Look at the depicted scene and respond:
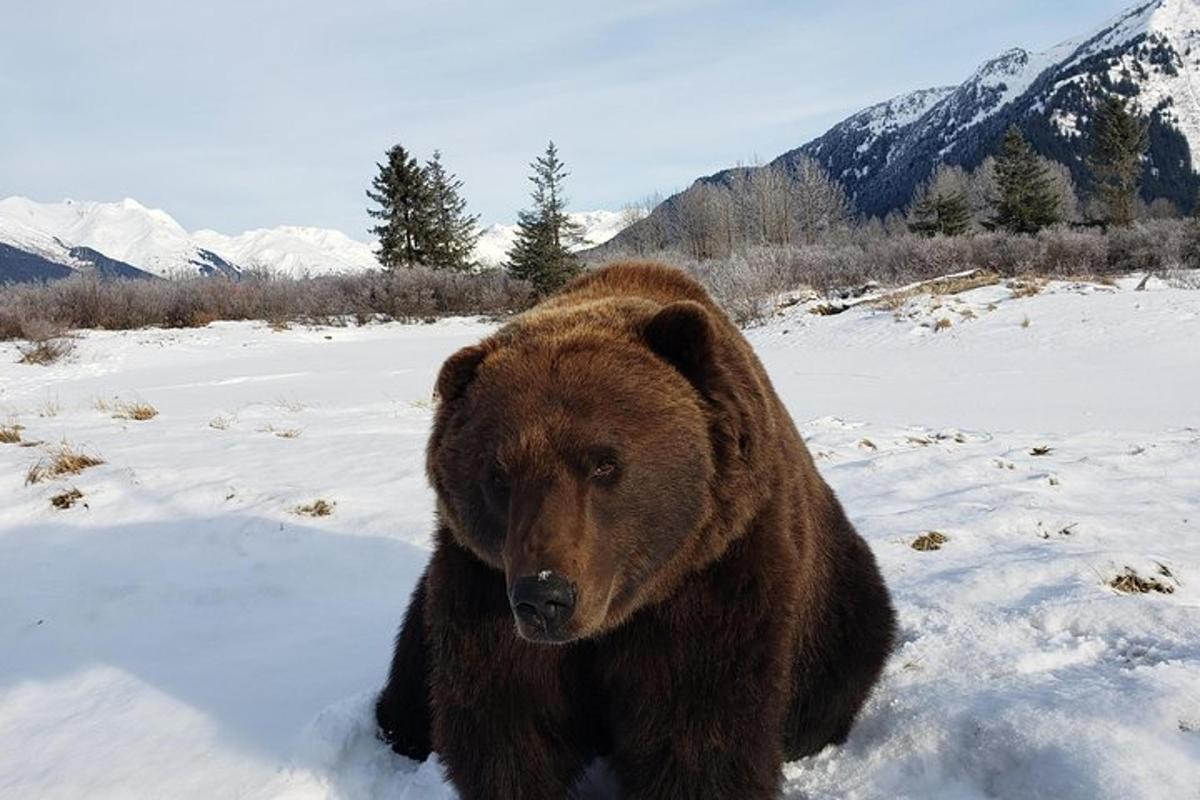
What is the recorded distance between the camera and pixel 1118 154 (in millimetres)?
46906

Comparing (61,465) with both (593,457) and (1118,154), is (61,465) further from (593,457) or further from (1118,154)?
(1118,154)

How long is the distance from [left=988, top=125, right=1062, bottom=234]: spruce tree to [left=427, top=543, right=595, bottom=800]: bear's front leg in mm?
49968

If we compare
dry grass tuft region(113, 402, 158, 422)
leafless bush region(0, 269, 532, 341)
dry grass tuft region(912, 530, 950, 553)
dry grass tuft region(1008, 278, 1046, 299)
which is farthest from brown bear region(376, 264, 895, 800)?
leafless bush region(0, 269, 532, 341)

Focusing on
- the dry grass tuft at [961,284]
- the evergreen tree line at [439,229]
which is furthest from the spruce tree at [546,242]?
the dry grass tuft at [961,284]

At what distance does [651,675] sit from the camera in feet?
6.41

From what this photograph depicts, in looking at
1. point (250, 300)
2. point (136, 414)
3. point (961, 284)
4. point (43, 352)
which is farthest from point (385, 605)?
point (250, 300)

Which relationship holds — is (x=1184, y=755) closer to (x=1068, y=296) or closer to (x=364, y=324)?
(x=1068, y=296)

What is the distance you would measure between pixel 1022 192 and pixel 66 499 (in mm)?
51152

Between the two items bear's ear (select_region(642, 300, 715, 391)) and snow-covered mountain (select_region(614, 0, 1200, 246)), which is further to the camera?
snow-covered mountain (select_region(614, 0, 1200, 246))

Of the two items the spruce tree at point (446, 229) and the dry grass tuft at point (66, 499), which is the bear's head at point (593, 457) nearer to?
the dry grass tuft at point (66, 499)

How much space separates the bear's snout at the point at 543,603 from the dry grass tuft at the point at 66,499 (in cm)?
441

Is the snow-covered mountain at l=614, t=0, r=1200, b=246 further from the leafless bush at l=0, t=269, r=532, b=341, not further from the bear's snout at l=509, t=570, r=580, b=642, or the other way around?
the bear's snout at l=509, t=570, r=580, b=642

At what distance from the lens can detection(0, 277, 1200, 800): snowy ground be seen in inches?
88.6

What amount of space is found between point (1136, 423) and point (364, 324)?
25.0m
